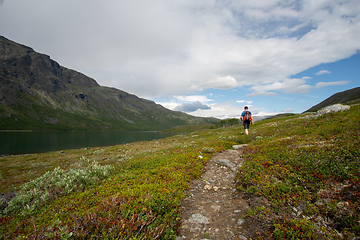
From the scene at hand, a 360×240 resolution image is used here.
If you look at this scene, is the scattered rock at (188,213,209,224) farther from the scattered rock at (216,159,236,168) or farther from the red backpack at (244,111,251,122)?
the red backpack at (244,111,251,122)

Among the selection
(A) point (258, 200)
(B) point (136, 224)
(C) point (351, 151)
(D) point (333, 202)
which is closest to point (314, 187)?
(D) point (333, 202)

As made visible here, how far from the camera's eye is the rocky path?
5.57 m

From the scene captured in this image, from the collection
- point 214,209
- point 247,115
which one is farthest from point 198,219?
point 247,115

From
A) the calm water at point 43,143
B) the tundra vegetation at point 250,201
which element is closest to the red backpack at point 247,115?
the tundra vegetation at point 250,201

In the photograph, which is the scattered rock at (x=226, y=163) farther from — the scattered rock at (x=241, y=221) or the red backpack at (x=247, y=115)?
the red backpack at (x=247, y=115)

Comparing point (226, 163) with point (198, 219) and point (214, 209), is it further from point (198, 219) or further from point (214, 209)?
point (198, 219)

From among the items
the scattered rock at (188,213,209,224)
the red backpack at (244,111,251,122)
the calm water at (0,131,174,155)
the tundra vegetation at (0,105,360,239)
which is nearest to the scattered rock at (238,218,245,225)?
the tundra vegetation at (0,105,360,239)

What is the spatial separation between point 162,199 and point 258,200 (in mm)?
4297

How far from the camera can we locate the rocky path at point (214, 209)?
5.57 meters

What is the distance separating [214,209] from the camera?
7.00 meters

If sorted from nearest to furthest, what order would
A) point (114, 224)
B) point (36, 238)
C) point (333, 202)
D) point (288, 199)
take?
point (36, 238)
point (114, 224)
point (333, 202)
point (288, 199)

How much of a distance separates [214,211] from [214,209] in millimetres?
Result: 144

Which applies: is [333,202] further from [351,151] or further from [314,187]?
[351,151]

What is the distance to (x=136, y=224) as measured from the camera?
16.7 feet
